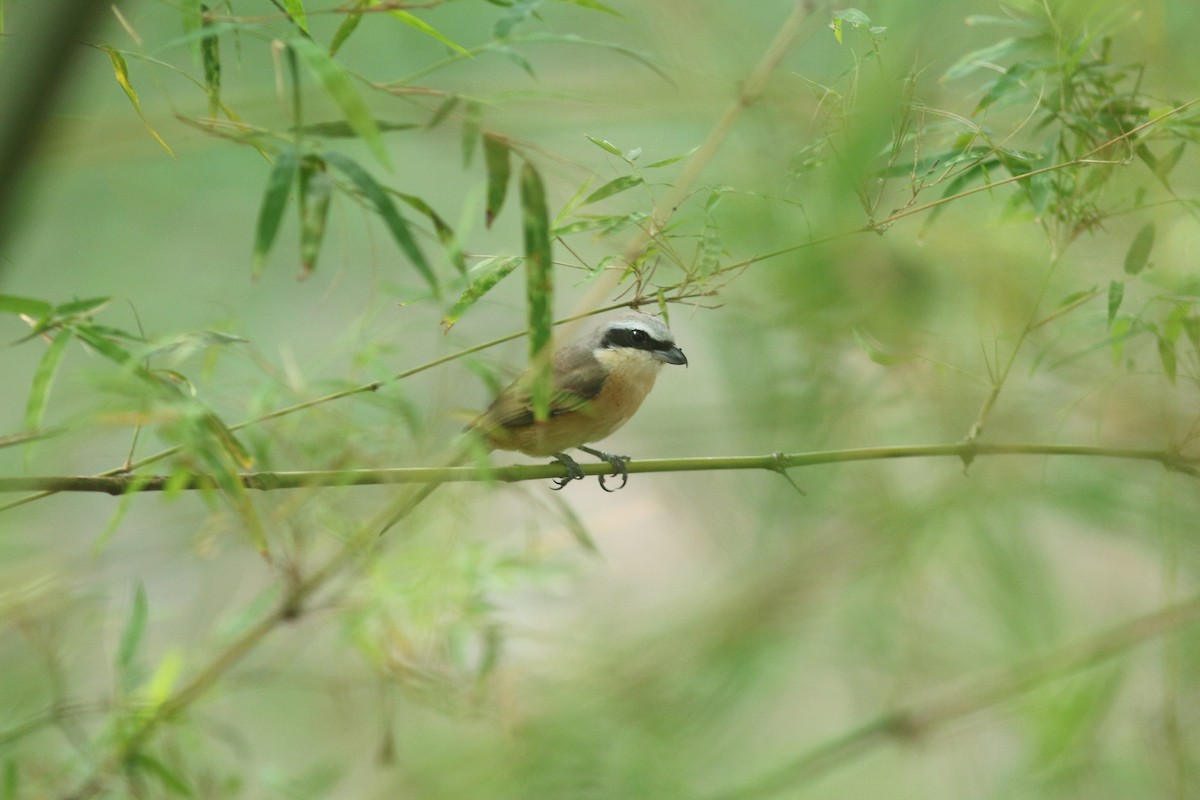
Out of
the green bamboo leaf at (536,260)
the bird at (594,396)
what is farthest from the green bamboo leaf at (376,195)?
the bird at (594,396)

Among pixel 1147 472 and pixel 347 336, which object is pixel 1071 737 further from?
pixel 347 336

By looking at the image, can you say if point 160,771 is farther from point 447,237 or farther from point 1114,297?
point 1114,297

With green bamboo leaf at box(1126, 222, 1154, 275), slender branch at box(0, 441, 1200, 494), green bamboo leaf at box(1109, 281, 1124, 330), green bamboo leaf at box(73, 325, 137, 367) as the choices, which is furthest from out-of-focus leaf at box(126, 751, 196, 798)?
green bamboo leaf at box(1126, 222, 1154, 275)

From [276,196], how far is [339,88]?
0.51 feet

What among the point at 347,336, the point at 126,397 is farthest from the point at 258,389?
the point at 126,397

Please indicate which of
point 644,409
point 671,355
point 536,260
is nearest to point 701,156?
point 536,260

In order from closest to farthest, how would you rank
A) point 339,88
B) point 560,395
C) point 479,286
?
point 339,88, point 479,286, point 560,395

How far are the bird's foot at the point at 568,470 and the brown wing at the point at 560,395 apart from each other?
0.15 m

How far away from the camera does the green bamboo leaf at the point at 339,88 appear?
48.5 inches

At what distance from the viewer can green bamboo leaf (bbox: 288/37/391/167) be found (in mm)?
1232

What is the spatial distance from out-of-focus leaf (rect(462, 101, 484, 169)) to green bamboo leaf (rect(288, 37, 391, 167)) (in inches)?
7.6

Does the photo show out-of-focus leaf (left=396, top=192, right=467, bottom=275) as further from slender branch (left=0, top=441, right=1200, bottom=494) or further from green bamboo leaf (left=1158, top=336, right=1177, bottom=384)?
green bamboo leaf (left=1158, top=336, right=1177, bottom=384)

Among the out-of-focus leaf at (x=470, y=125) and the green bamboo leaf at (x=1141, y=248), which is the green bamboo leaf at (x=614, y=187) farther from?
the green bamboo leaf at (x=1141, y=248)

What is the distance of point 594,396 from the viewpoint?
304cm
